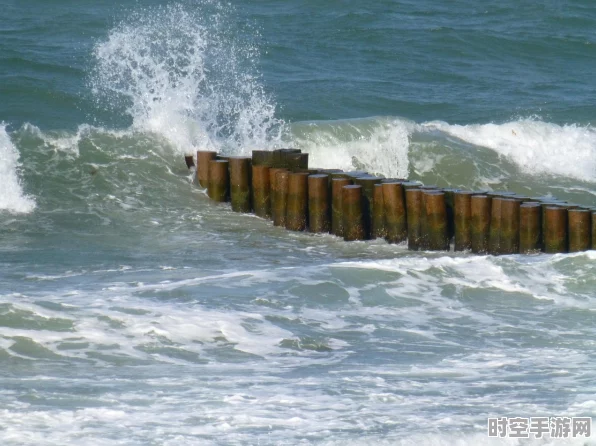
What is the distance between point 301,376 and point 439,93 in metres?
13.7

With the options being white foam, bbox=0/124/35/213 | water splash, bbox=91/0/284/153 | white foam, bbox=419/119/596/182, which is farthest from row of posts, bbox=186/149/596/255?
white foam, bbox=419/119/596/182

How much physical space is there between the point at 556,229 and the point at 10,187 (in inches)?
252

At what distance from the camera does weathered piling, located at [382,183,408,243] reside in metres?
11.4

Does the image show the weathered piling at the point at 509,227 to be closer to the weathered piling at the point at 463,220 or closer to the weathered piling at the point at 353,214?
the weathered piling at the point at 463,220

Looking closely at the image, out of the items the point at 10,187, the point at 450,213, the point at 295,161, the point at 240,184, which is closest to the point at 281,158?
the point at 295,161

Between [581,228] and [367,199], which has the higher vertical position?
[367,199]

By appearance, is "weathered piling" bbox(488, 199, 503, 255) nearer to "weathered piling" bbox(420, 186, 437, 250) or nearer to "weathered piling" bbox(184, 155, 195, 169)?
"weathered piling" bbox(420, 186, 437, 250)

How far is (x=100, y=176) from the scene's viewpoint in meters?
13.8

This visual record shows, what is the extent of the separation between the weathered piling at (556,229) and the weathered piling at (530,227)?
0.28ft

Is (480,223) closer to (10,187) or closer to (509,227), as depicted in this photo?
(509,227)

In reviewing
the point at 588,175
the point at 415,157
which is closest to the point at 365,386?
the point at 415,157

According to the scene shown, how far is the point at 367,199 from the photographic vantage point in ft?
38.5

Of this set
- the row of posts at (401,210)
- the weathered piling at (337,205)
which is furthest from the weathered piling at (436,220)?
the weathered piling at (337,205)

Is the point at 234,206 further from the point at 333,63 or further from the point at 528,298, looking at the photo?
the point at 333,63
